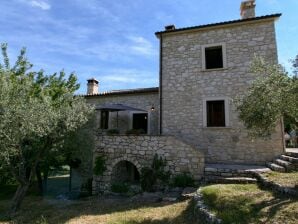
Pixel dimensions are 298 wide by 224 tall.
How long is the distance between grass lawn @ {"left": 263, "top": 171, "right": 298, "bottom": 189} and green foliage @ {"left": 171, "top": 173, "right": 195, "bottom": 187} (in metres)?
2.69

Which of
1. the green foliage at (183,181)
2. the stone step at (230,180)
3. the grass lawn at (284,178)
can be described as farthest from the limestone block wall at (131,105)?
the grass lawn at (284,178)

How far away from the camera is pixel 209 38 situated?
11.6m

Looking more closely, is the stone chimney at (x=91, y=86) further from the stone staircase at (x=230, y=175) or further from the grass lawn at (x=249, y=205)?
the grass lawn at (x=249, y=205)

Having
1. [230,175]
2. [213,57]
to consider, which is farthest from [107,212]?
[213,57]

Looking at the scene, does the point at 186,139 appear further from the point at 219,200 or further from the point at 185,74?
the point at 219,200

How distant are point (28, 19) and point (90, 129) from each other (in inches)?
220

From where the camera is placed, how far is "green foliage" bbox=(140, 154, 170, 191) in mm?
9477

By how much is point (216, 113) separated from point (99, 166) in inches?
243

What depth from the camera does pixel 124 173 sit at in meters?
11.4

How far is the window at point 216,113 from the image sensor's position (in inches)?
435


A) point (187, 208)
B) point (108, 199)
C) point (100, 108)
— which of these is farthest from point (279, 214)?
point (100, 108)

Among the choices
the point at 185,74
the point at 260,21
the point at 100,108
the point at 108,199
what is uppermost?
the point at 260,21

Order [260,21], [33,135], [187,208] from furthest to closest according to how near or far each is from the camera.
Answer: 1. [260,21]
2. [33,135]
3. [187,208]

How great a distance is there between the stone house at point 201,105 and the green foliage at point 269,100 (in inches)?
122
